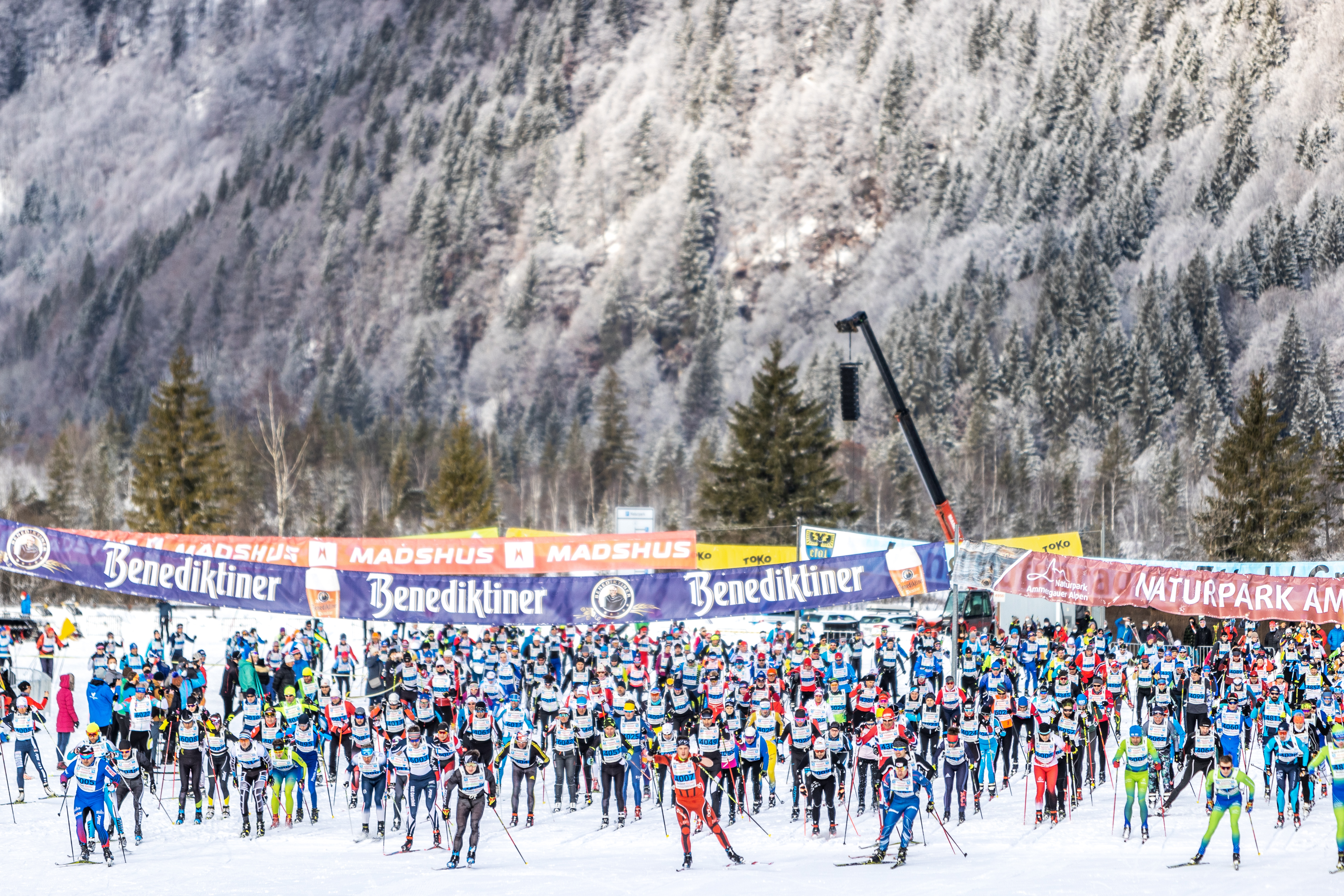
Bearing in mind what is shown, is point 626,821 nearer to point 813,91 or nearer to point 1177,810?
point 1177,810

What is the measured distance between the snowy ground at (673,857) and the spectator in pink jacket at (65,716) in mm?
1239

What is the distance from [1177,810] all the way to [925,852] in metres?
4.58

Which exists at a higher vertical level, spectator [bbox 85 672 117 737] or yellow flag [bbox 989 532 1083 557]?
yellow flag [bbox 989 532 1083 557]

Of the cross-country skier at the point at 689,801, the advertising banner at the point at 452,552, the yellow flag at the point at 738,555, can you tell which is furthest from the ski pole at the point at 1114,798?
the yellow flag at the point at 738,555

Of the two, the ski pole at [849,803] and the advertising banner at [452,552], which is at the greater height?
the advertising banner at [452,552]

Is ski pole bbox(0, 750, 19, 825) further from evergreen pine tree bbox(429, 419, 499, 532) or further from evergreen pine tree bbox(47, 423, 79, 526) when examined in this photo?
evergreen pine tree bbox(429, 419, 499, 532)

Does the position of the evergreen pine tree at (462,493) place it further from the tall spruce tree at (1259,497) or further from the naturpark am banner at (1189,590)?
the naturpark am banner at (1189,590)

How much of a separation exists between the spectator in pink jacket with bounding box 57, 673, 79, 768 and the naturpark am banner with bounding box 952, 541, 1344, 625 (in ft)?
57.6

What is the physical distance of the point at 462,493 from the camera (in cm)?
7931

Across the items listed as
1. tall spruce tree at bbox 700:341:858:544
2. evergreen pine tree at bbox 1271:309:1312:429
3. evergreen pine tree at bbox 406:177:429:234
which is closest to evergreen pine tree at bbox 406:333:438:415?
evergreen pine tree at bbox 406:177:429:234

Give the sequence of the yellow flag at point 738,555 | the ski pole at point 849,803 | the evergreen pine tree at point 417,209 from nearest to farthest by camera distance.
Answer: the ski pole at point 849,803
the yellow flag at point 738,555
the evergreen pine tree at point 417,209

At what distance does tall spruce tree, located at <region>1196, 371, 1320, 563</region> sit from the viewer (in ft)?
190

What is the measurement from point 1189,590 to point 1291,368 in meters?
Result: 86.7

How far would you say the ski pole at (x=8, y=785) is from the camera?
63.7 feet
